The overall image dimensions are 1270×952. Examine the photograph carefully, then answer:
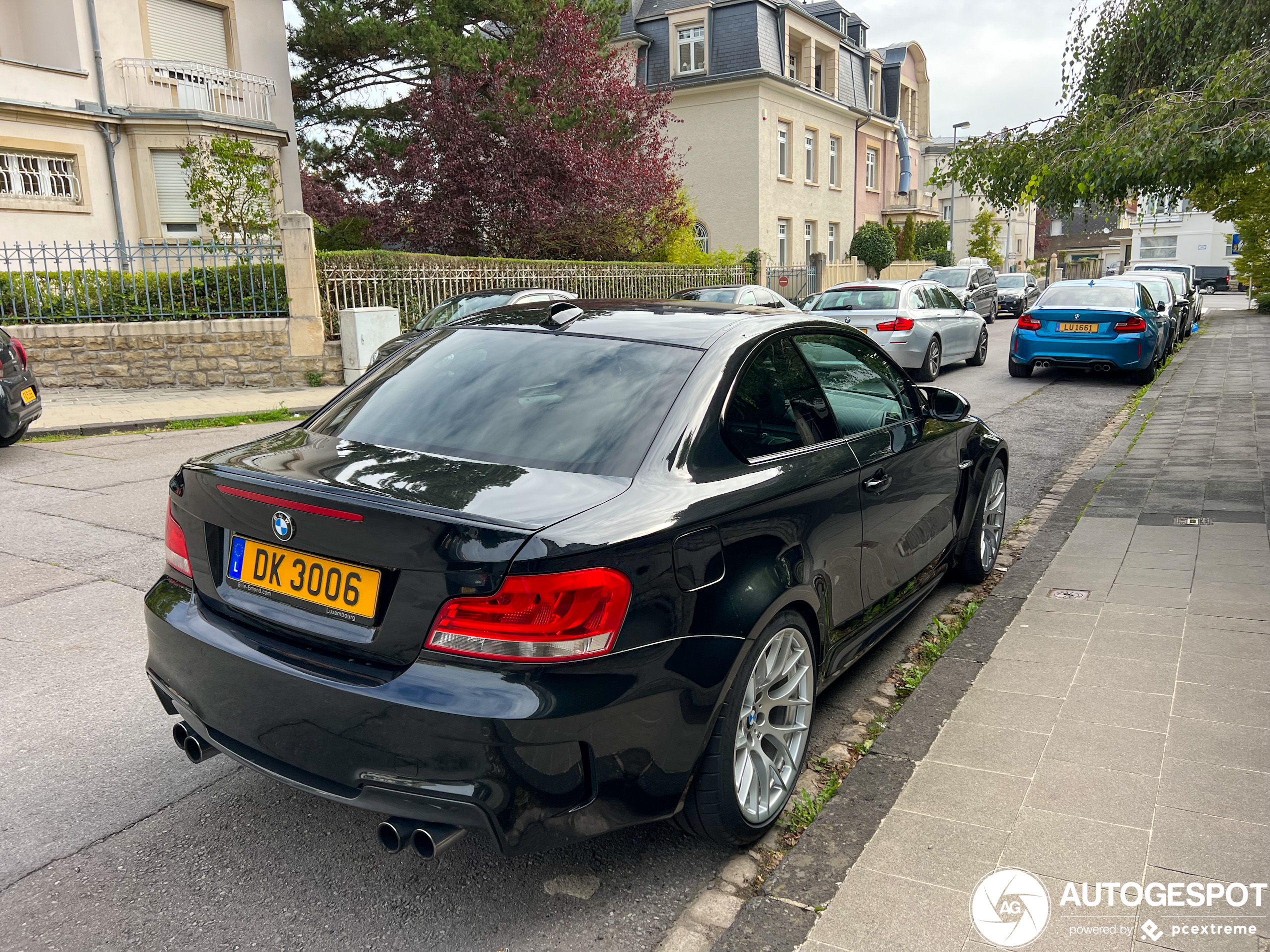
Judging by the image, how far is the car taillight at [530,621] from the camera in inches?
91.9

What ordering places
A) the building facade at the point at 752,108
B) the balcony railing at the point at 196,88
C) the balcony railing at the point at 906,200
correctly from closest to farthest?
the balcony railing at the point at 196,88
the building facade at the point at 752,108
the balcony railing at the point at 906,200

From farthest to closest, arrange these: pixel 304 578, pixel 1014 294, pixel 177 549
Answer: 1. pixel 1014 294
2. pixel 177 549
3. pixel 304 578

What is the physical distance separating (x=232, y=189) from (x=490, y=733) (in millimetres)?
17539

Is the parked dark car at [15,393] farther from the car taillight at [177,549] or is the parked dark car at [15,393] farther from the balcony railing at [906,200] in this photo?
the balcony railing at [906,200]

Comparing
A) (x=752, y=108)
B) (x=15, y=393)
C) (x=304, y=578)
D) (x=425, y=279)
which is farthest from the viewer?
(x=752, y=108)

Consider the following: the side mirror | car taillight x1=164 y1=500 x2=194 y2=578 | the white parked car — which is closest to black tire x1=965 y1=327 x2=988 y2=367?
the white parked car

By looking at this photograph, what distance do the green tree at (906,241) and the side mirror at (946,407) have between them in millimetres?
42287

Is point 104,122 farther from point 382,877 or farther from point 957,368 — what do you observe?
point 382,877

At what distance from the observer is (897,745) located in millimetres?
3600

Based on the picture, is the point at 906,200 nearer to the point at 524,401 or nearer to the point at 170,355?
the point at 170,355

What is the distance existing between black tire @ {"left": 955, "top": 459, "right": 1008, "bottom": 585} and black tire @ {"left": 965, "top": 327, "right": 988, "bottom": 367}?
12878 millimetres

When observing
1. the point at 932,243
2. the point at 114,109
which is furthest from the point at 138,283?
the point at 932,243

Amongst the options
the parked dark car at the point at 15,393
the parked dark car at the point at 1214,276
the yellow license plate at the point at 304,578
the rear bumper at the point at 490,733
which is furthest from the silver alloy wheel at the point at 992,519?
the parked dark car at the point at 1214,276

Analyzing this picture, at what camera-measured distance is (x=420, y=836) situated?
7.66 ft
